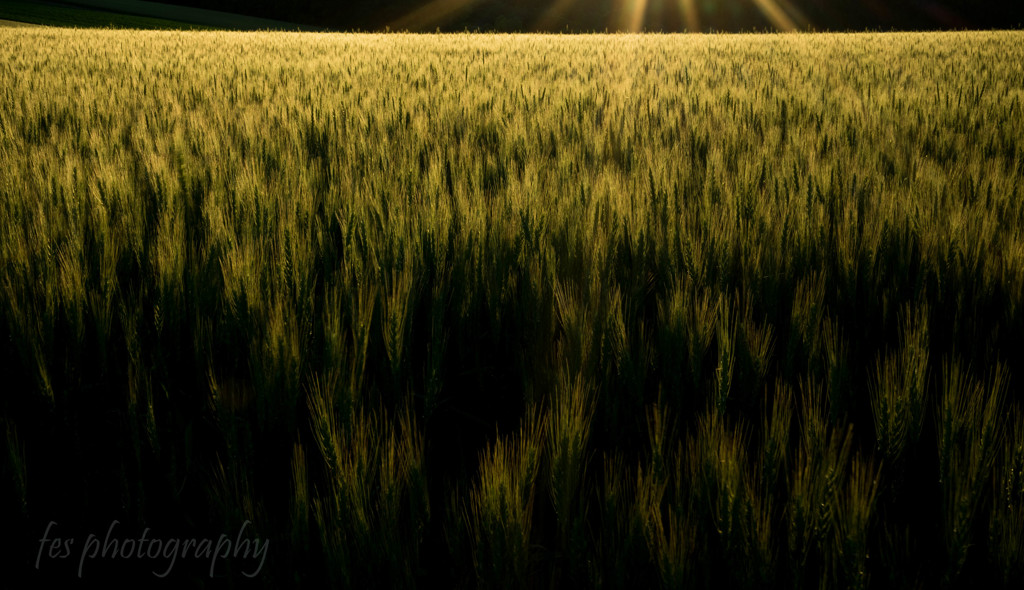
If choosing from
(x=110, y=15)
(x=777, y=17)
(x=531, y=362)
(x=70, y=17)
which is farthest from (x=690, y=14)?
(x=531, y=362)

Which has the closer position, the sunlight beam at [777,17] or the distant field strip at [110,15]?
the distant field strip at [110,15]

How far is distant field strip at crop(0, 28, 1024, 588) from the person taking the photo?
2.21 feet

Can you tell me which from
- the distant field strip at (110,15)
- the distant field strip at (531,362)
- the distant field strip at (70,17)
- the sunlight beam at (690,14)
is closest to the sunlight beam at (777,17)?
the sunlight beam at (690,14)

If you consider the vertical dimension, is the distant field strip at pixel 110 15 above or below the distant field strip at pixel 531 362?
above

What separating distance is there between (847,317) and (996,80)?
4610 mm

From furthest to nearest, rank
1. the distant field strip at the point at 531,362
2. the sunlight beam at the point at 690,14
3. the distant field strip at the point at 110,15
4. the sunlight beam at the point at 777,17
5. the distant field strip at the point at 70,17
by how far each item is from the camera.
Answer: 1. the sunlight beam at the point at 777,17
2. the sunlight beam at the point at 690,14
3. the distant field strip at the point at 110,15
4. the distant field strip at the point at 70,17
5. the distant field strip at the point at 531,362

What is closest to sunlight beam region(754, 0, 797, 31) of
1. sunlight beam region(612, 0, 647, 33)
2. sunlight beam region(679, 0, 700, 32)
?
sunlight beam region(679, 0, 700, 32)

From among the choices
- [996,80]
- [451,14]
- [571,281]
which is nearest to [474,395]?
[571,281]

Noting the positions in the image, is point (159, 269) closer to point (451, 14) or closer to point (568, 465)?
point (568, 465)

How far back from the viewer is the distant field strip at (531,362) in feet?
2.21

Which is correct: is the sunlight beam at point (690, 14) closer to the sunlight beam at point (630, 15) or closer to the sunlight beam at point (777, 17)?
the sunlight beam at point (630, 15)

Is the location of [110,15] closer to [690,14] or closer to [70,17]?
[70,17]

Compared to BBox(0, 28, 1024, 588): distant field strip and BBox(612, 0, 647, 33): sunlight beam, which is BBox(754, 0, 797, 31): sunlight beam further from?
BBox(0, 28, 1024, 588): distant field strip

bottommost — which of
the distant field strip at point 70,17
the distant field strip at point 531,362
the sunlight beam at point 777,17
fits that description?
the distant field strip at point 531,362
